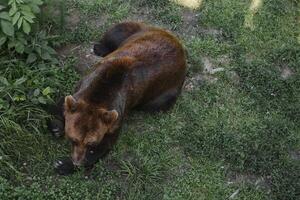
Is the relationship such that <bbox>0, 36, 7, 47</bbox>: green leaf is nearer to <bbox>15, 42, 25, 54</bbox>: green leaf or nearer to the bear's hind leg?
<bbox>15, 42, 25, 54</bbox>: green leaf

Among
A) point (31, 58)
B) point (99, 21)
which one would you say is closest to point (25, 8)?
point (31, 58)

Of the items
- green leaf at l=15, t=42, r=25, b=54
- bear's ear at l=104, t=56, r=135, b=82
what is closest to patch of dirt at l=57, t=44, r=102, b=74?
green leaf at l=15, t=42, r=25, b=54

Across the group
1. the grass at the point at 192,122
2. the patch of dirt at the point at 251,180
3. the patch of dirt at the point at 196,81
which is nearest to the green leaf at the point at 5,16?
the grass at the point at 192,122

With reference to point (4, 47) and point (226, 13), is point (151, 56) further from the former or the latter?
point (226, 13)

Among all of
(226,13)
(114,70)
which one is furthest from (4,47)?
(226,13)

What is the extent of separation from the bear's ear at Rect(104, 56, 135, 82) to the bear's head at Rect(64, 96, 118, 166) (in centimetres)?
41

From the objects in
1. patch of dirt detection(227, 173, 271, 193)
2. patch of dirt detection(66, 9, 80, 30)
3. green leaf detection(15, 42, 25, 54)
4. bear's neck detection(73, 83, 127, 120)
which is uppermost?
bear's neck detection(73, 83, 127, 120)

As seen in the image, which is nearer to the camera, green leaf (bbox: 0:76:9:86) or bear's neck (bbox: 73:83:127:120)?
bear's neck (bbox: 73:83:127:120)

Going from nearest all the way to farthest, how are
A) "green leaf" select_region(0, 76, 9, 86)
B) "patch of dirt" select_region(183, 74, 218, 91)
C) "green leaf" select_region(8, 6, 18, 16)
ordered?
"green leaf" select_region(8, 6, 18, 16), "green leaf" select_region(0, 76, 9, 86), "patch of dirt" select_region(183, 74, 218, 91)

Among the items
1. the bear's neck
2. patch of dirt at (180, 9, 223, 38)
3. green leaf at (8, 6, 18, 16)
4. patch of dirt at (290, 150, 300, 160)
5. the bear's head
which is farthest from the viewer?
patch of dirt at (180, 9, 223, 38)

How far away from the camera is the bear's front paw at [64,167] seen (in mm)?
5227

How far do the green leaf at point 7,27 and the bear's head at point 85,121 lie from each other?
115cm

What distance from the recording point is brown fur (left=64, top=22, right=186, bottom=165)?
468 cm

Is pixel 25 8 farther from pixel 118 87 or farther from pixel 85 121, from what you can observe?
pixel 85 121
